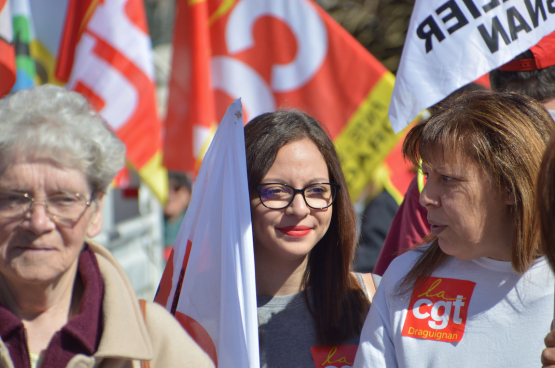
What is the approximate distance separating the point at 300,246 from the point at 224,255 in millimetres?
326

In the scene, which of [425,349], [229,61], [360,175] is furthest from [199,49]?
[425,349]

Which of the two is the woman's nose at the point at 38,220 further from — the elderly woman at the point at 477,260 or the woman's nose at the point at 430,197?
the woman's nose at the point at 430,197

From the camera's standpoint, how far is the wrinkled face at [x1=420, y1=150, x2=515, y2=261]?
5.72 feet

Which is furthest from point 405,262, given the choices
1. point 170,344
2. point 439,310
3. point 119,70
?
point 119,70

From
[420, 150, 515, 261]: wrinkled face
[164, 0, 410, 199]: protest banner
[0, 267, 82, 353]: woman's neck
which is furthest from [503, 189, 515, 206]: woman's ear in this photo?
[164, 0, 410, 199]: protest banner

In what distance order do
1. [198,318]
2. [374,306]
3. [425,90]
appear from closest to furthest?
[374,306]
[198,318]
[425,90]

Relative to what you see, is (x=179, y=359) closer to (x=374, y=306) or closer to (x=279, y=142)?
A: (x=374, y=306)

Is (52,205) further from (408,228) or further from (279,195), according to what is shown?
(408,228)

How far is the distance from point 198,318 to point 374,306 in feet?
1.96

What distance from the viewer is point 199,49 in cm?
409

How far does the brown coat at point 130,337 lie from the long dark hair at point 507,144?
0.71 meters

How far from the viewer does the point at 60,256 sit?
5.50ft

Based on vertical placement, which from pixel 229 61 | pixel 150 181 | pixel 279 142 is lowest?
pixel 279 142

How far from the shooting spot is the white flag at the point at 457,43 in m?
2.46
